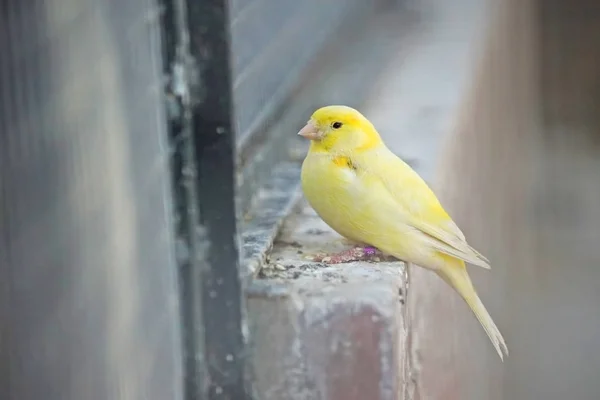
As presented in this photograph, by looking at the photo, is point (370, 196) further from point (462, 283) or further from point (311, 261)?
point (462, 283)

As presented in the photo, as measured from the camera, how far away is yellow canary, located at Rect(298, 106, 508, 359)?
1.20 metres

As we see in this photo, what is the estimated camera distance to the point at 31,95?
0.67 m

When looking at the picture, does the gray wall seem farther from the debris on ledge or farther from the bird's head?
the bird's head

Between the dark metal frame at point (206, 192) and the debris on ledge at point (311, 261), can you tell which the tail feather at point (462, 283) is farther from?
the dark metal frame at point (206, 192)

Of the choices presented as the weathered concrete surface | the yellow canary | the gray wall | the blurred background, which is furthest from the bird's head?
the gray wall

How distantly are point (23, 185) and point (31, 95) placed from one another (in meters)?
0.06

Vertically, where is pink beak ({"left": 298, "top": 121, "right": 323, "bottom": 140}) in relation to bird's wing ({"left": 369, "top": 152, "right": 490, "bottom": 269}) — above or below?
above

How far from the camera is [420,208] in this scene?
4.03 feet

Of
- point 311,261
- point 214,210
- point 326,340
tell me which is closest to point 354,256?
point 311,261

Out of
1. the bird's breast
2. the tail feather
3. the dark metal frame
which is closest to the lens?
the dark metal frame

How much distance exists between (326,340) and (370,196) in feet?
0.67

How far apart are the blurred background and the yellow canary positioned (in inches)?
3.4

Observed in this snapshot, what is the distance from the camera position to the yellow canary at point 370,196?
47.1 inches

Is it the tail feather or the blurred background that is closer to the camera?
the blurred background
